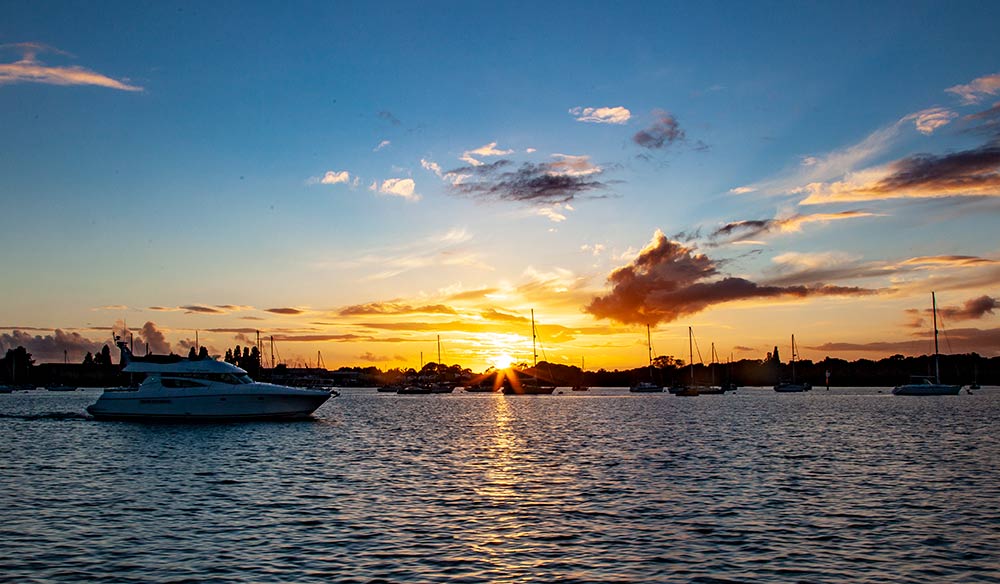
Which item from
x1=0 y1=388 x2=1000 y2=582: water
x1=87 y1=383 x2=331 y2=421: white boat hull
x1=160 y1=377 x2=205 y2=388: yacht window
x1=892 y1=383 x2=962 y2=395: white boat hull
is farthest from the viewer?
x1=892 y1=383 x2=962 y2=395: white boat hull

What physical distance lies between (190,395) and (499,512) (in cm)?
4901

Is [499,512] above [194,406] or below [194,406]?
below

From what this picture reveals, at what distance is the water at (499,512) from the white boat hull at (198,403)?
12.8 m

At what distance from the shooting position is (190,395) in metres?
70.5

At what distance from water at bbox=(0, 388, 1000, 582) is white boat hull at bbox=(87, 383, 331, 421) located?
12.8m

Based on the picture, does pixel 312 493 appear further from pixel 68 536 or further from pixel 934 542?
pixel 934 542

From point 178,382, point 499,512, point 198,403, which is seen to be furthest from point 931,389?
point 499,512

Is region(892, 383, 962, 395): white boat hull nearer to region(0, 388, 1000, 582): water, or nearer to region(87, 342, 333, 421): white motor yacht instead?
region(0, 388, 1000, 582): water

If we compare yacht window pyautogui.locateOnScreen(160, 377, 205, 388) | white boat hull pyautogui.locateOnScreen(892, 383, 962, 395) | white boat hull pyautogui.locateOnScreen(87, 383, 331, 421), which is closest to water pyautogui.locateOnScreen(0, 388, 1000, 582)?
white boat hull pyautogui.locateOnScreen(87, 383, 331, 421)

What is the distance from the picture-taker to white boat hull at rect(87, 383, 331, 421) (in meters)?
70.6

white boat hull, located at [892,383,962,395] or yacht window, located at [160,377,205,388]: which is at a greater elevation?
yacht window, located at [160,377,205,388]

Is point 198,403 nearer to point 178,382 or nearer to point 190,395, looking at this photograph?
point 190,395

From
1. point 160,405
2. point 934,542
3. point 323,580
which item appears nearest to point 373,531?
point 323,580

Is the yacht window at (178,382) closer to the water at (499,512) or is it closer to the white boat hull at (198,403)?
the white boat hull at (198,403)
